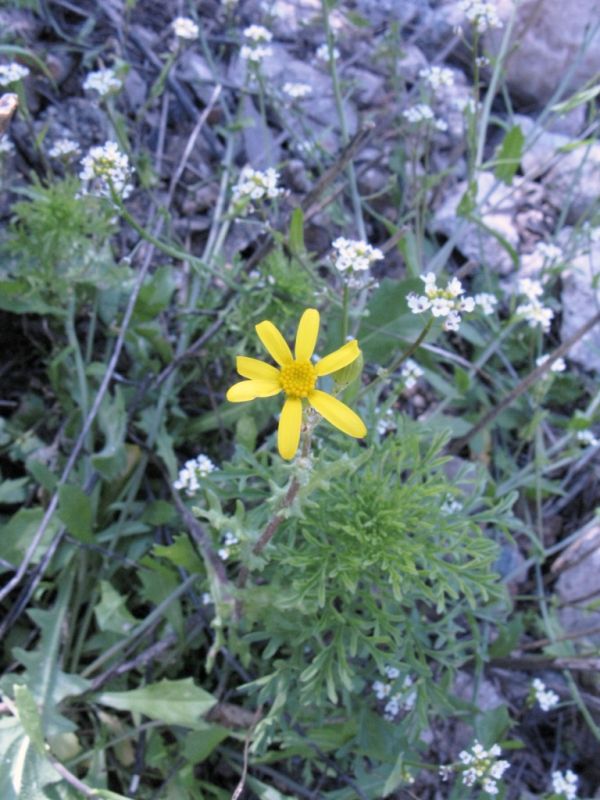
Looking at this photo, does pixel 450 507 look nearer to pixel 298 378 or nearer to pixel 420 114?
pixel 298 378

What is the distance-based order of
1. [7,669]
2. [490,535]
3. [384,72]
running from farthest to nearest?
[384,72] < [490,535] < [7,669]

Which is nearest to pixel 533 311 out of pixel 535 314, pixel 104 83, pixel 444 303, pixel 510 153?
pixel 535 314

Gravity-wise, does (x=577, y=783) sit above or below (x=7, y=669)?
above

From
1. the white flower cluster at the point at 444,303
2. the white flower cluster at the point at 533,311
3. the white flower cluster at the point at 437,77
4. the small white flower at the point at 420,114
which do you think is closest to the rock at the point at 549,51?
the white flower cluster at the point at 437,77

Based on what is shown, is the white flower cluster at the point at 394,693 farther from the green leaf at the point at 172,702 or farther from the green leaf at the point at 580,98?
the green leaf at the point at 580,98

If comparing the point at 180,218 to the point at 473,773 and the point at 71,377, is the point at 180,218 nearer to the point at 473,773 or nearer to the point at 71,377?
the point at 71,377

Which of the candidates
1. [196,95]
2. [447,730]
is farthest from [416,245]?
[447,730]
